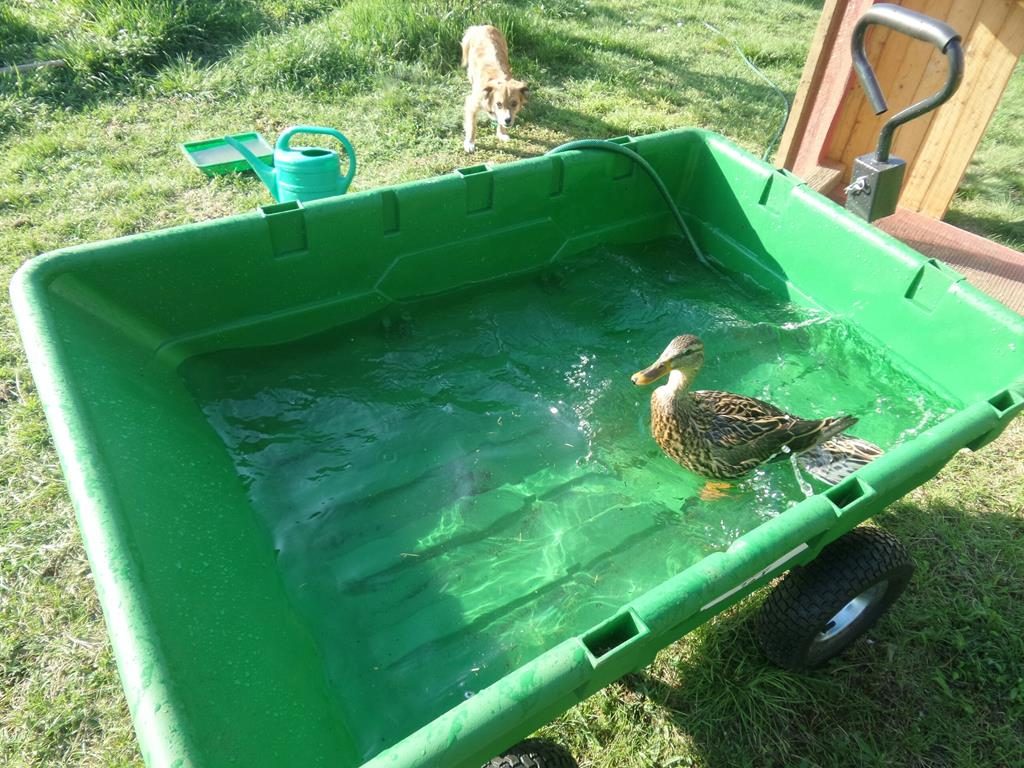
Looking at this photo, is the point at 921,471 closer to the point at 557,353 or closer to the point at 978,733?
the point at 978,733

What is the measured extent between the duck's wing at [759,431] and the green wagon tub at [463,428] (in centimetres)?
25

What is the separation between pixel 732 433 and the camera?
2324 millimetres

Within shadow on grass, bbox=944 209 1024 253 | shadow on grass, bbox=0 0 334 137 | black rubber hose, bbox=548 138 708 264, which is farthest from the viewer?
shadow on grass, bbox=0 0 334 137

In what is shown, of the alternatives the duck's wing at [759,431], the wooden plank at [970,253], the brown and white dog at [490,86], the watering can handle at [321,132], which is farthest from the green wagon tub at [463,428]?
the brown and white dog at [490,86]

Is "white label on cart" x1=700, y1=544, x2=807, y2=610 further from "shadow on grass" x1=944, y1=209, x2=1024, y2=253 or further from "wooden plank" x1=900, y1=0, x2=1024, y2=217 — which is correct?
"shadow on grass" x1=944, y1=209, x2=1024, y2=253

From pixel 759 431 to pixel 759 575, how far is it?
86 centimetres

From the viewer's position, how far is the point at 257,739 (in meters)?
1.42

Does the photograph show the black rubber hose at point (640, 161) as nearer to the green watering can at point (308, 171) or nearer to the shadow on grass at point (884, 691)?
the green watering can at point (308, 171)

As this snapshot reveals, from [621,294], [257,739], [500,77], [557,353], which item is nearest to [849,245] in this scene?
[621,294]

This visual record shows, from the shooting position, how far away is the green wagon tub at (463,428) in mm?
1482

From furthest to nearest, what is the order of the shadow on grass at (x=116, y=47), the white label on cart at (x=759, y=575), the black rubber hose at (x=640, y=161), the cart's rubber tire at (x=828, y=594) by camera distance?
the shadow on grass at (x=116, y=47), the black rubber hose at (x=640, y=161), the cart's rubber tire at (x=828, y=594), the white label on cart at (x=759, y=575)

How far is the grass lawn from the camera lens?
1.96 meters

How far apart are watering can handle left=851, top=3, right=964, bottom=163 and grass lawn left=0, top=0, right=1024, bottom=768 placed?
146 centimetres

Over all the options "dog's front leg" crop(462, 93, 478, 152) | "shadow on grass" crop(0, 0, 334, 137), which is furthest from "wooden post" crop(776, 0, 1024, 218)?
"shadow on grass" crop(0, 0, 334, 137)
